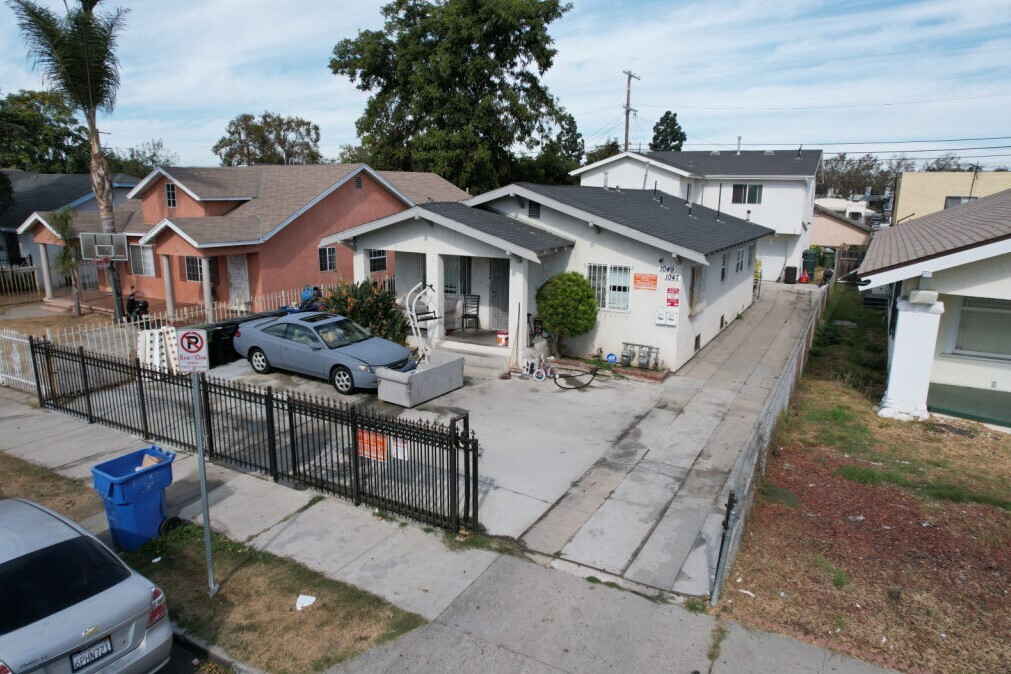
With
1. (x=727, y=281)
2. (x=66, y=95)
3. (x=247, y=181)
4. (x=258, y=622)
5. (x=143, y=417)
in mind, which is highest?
(x=66, y=95)

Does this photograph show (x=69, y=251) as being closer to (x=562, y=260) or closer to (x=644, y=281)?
(x=562, y=260)

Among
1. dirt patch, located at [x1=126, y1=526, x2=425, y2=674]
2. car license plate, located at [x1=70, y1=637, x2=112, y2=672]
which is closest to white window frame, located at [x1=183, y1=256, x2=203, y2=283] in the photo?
dirt patch, located at [x1=126, y1=526, x2=425, y2=674]

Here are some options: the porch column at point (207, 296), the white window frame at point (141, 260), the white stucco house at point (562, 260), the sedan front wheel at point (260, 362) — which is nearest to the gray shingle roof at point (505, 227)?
the white stucco house at point (562, 260)

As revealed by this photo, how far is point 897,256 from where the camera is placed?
13102 mm

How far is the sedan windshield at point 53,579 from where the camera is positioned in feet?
15.6

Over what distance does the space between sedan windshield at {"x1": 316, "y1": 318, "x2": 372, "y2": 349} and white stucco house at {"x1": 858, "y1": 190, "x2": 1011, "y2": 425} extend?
10366 millimetres

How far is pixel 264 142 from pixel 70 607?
62.4m

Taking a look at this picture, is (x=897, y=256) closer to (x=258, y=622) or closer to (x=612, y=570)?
(x=612, y=570)

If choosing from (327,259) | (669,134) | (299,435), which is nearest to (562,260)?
(299,435)

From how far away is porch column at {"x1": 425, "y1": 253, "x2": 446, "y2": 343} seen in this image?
1606cm

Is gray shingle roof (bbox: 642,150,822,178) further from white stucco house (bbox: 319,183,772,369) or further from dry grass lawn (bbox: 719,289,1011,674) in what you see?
dry grass lawn (bbox: 719,289,1011,674)

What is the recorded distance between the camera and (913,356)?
12023 mm

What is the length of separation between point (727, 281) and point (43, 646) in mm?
19150

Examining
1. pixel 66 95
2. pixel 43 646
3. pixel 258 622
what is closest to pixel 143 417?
pixel 258 622
